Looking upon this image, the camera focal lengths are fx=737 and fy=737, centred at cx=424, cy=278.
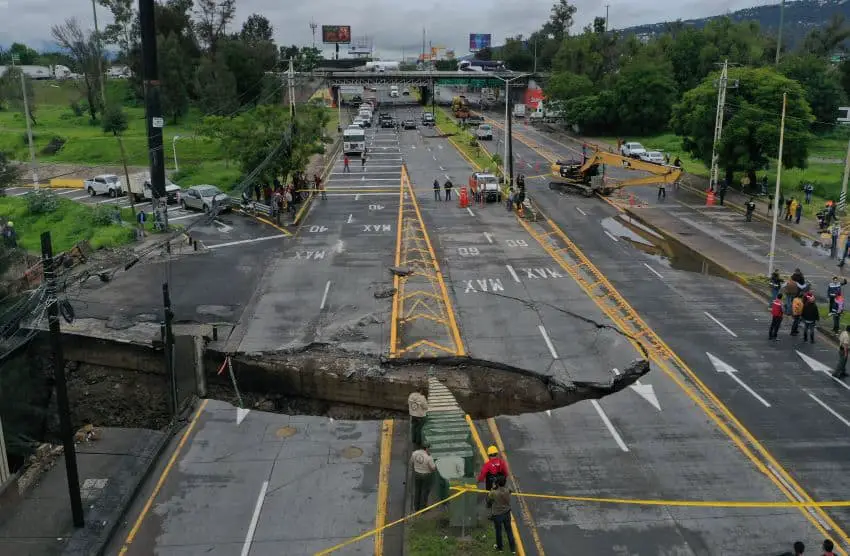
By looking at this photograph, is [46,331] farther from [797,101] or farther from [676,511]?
[797,101]

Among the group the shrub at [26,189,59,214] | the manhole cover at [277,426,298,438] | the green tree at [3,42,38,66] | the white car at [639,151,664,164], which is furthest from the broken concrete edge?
the green tree at [3,42,38,66]

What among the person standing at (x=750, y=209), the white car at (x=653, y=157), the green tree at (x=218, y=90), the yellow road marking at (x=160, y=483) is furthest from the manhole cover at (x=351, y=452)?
the green tree at (x=218, y=90)

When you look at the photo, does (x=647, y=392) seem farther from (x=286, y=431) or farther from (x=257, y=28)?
(x=257, y=28)

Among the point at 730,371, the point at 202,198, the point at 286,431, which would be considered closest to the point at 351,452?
the point at 286,431

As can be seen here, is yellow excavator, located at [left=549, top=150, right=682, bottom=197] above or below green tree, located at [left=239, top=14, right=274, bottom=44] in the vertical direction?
below

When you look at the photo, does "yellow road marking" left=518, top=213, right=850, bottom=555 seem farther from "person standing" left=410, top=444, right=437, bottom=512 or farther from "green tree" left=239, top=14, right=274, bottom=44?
"green tree" left=239, top=14, right=274, bottom=44

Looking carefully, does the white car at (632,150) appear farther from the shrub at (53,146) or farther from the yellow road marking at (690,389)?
the shrub at (53,146)

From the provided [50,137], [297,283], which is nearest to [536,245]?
[297,283]
